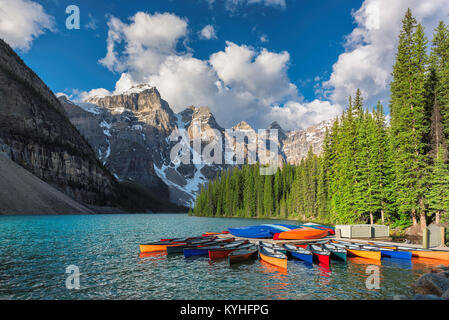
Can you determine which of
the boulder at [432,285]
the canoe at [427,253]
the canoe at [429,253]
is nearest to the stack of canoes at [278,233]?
the canoe at [427,253]

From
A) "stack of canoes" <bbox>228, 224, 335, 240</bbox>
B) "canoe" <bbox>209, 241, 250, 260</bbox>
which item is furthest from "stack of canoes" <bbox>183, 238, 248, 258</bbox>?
"stack of canoes" <bbox>228, 224, 335, 240</bbox>

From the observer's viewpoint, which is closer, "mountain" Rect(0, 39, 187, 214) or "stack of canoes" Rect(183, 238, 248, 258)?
"stack of canoes" Rect(183, 238, 248, 258)

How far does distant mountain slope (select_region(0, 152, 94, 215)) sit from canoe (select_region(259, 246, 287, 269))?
9327cm

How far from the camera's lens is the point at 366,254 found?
24.1 metres

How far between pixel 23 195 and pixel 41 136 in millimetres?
67304

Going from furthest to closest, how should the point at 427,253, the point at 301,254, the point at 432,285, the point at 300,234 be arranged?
the point at 300,234, the point at 427,253, the point at 301,254, the point at 432,285

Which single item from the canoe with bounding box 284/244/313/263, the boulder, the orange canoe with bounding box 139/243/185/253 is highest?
the boulder

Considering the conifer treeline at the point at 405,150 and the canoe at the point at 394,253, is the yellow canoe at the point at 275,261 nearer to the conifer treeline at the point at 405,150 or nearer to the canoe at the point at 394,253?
the canoe at the point at 394,253

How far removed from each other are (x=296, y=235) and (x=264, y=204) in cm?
8090

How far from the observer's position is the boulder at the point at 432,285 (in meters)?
13.0

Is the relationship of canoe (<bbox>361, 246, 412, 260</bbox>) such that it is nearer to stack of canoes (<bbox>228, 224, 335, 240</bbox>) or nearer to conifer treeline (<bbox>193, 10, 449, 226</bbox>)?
stack of canoes (<bbox>228, 224, 335, 240</bbox>)

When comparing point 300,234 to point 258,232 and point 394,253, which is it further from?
point 394,253

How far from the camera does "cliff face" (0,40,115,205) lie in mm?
126438

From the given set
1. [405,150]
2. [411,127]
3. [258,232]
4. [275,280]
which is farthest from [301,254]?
[411,127]
